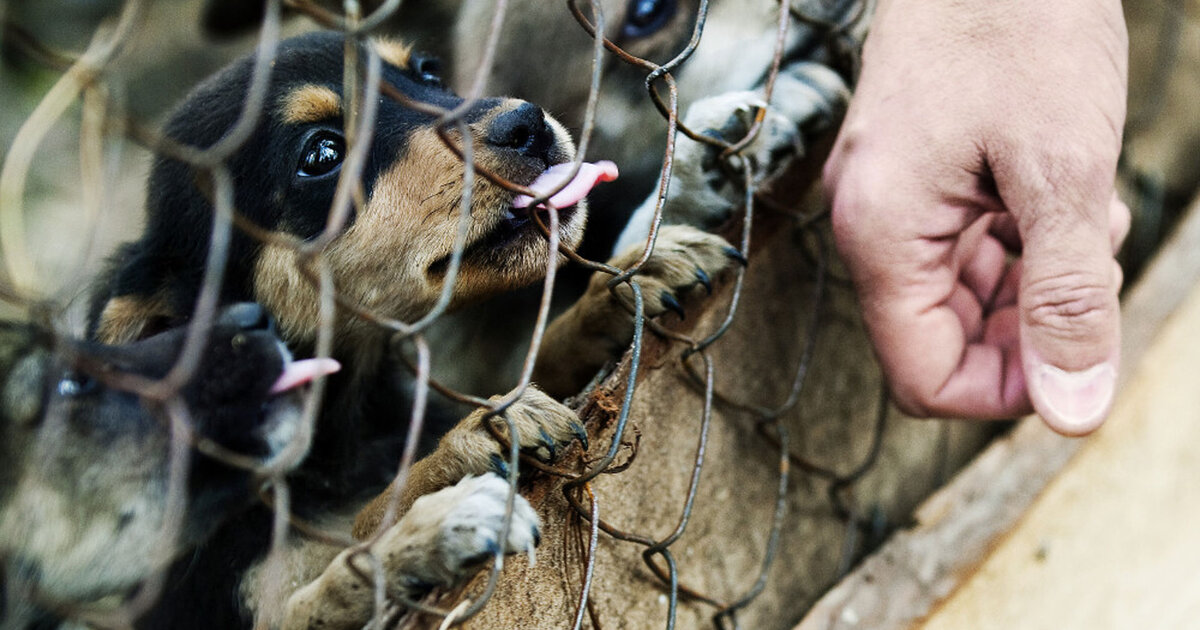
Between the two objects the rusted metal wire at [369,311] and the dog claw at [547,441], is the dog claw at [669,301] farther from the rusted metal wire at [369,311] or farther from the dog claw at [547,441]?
the dog claw at [547,441]

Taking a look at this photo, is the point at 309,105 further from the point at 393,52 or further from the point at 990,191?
the point at 990,191

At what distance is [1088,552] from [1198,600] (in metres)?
0.26

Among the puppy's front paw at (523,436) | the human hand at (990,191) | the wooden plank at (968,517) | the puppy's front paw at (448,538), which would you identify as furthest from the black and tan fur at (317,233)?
the wooden plank at (968,517)

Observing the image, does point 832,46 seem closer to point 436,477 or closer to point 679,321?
point 679,321

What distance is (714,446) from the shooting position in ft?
8.17

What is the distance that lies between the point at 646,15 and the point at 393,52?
35.7 inches

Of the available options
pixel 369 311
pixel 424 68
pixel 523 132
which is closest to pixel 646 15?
pixel 424 68

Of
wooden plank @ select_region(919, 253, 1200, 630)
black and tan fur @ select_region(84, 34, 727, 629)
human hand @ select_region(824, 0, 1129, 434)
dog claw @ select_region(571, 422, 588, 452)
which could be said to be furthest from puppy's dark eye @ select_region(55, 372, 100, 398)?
wooden plank @ select_region(919, 253, 1200, 630)

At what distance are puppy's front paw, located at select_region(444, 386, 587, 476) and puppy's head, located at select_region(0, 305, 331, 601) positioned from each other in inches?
12.5

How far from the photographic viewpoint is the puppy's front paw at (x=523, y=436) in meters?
1.85

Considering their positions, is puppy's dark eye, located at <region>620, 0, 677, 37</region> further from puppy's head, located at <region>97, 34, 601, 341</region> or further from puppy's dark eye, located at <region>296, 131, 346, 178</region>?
puppy's dark eye, located at <region>296, 131, 346, 178</region>

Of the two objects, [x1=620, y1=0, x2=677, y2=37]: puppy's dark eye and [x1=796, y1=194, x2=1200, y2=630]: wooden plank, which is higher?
[x1=620, y1=0, x2=677, y2=37]: puppy's dark eye

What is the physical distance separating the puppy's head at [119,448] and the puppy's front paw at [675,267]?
741 millimetres

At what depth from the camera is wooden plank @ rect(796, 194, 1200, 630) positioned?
251 centimetres
